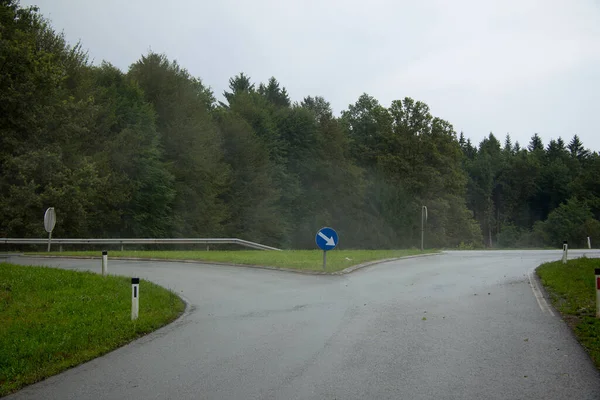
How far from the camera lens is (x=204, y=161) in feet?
158

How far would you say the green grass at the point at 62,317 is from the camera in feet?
24.6

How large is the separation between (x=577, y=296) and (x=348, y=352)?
770 centimetres

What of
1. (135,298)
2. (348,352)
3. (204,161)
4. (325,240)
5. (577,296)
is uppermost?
(204,161)

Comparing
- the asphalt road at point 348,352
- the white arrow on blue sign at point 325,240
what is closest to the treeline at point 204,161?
the white arrow on blue sign at point 325,240

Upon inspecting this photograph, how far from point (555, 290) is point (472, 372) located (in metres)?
8.75

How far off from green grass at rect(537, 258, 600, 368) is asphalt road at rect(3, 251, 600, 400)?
0.26 meters

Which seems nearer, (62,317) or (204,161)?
(62,317)

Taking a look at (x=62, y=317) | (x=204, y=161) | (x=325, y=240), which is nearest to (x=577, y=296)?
(x=325, y=240)

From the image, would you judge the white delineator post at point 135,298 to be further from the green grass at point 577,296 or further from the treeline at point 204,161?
the treeline at point 204,161

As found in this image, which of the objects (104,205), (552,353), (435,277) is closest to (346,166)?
(104,205)

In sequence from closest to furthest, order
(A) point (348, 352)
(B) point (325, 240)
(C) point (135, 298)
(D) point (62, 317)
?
(A) point (348, 352)
(C) point (135, 298)
(D) point (62, 317)
(B) point (325, 240)

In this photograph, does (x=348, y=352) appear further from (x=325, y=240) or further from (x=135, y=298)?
(x=325, y=240)

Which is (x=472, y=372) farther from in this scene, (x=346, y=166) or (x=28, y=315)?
(x=346, y=166)

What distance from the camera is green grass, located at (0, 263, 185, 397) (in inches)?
295
